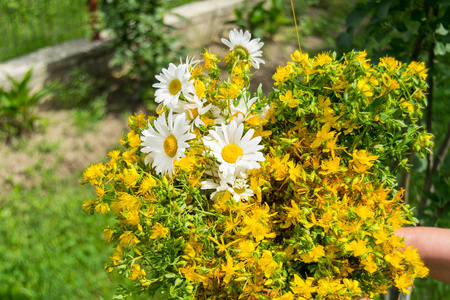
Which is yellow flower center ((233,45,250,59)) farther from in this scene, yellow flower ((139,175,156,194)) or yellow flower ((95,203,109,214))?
yellow flower ((95,203,109,214))

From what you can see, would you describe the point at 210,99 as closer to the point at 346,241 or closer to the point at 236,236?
the point at 236,236

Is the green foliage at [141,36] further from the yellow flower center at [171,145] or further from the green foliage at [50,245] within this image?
the yellow flower center at [171,145]

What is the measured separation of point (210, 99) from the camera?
1.06m

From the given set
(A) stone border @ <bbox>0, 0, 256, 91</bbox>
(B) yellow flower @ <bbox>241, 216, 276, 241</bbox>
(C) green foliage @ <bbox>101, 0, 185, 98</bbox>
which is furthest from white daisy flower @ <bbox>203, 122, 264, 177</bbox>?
(C) green foliage @ <bbox>101, 0, 185, 98</bbox>

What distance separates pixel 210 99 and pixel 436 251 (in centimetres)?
89

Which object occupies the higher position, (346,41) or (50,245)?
(346,41)

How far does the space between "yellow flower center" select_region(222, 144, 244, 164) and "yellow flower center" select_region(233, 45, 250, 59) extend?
0.98 feet

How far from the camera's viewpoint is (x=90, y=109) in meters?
3.60

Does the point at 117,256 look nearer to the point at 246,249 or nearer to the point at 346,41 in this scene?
the point at 246,249

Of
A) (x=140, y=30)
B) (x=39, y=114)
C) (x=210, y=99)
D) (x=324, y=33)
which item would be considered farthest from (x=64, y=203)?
(x=324, y=33)

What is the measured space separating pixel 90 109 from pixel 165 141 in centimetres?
283

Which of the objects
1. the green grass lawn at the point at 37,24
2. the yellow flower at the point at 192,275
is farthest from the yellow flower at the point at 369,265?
the green grass lawn at the point at 37,24

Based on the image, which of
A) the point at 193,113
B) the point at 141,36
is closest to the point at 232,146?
the point at 193,113


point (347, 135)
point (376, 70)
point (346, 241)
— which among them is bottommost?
point (346, 241)
